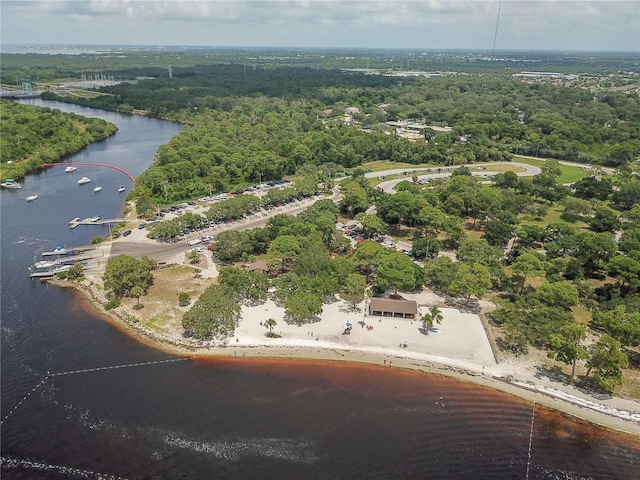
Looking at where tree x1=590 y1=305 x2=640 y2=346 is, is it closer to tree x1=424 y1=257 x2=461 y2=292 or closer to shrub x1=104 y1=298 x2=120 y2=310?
tree x1=424 y1=257 x2=461 y2=292

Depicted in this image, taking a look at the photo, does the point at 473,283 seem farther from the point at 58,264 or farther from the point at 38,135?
the point at 38,135

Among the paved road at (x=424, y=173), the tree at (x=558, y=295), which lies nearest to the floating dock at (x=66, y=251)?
the paved road at (x=424, y=173)

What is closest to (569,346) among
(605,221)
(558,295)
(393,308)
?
(558,295)

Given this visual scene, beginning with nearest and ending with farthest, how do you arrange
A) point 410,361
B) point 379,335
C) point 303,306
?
point 410,361, point 379,335, point 303,306

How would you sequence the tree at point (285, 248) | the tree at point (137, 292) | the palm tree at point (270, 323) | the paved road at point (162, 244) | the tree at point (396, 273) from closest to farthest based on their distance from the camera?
the palm tree at point (270, 323)
the tree at point (137, 292)
the tree at point (396, 273)
the tree at point (285, 248)
the paved road at point (162, 244)

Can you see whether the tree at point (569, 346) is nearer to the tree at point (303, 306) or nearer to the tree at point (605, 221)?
the tree at point (303, 306)

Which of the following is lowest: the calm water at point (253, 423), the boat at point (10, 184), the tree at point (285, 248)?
the calm water at point (253, 423)

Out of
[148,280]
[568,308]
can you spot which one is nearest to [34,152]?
[148,280]

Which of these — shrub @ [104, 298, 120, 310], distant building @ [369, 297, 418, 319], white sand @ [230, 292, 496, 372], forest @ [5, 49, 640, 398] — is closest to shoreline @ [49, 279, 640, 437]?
white sand @ [230, 292, 496, 372]
